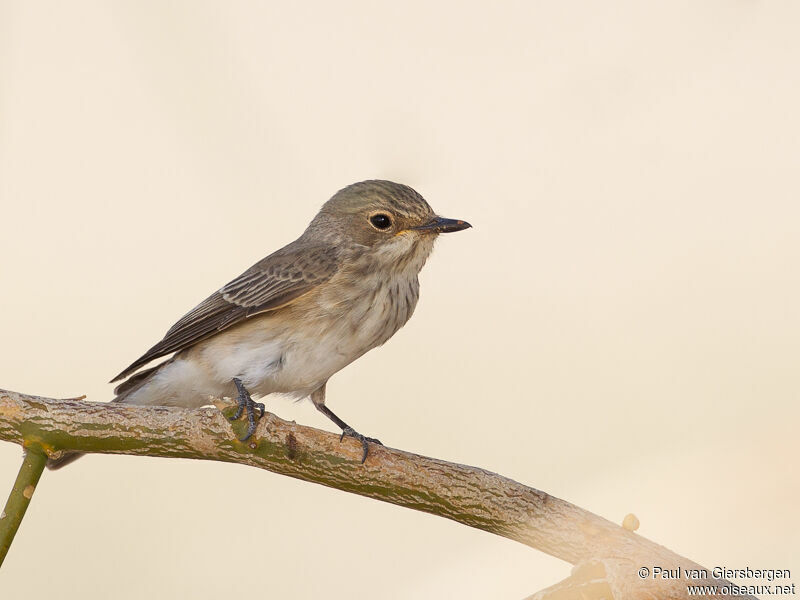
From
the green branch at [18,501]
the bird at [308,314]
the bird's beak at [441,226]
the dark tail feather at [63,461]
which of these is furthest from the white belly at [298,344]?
the green branch at [18,501]

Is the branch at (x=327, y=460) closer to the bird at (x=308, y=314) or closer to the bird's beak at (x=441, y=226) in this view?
the bird at (x=308, y=314)

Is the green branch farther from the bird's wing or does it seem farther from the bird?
the bird's wing

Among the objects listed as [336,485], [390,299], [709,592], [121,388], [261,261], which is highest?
[261,261]

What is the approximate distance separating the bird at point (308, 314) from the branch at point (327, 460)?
0.86 m

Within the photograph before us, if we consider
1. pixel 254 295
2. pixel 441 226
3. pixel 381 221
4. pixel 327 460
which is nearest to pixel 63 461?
pixel 254 295

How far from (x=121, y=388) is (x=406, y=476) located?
2.21 m

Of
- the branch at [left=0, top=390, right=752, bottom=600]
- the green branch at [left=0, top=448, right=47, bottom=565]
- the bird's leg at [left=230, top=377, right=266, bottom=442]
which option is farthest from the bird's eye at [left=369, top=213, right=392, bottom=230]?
the green branch at [left=0, top=448, right=47, bottom=565]

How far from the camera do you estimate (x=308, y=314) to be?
388cm

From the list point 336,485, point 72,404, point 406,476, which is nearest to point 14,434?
point 72,404

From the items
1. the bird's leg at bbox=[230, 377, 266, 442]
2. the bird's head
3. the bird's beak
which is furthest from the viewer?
the bird's head

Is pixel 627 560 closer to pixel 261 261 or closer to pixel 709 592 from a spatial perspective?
pixel 709 592

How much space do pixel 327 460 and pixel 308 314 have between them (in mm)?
1204

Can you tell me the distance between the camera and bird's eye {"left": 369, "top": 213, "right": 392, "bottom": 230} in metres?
4.19

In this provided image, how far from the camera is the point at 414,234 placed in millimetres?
4129
